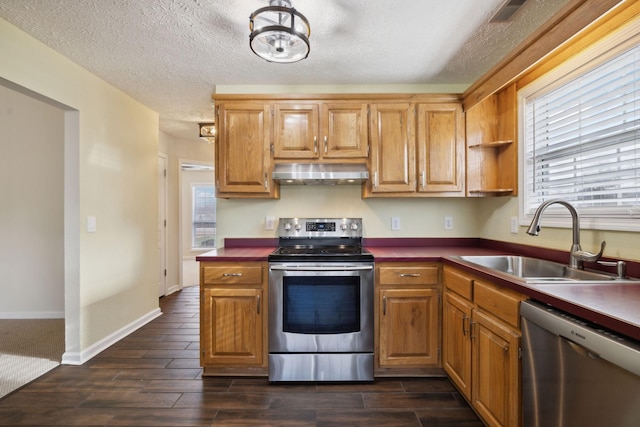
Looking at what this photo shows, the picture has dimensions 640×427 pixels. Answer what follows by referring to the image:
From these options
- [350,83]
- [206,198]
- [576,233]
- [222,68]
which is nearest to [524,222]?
[576,233]

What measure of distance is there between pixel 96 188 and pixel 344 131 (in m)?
2.25

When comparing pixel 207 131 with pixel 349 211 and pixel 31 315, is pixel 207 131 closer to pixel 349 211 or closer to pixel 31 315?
pixel 349 211

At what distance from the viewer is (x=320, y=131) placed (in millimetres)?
2658

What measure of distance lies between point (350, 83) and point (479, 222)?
69.2 inches

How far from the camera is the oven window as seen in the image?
229cm

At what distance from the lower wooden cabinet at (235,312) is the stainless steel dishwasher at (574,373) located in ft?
5.32

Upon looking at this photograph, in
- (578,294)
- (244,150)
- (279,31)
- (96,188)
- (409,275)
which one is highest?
(279,31)

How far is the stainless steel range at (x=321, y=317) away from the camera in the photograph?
2277 mm

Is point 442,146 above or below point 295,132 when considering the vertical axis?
Answer: below

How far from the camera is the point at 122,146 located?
3.19 metres

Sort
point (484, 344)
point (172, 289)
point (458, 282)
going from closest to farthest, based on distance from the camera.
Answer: point (484, 344) → point (458, 282) → point (172, 289)

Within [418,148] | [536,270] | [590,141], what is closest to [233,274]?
[418,148]

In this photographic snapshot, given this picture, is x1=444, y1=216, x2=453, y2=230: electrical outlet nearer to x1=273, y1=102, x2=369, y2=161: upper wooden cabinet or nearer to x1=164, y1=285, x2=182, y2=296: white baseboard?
x1=273, y1=102, x2=369, y2=161: upper wooden cabinet

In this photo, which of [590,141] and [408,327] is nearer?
[590,141]
